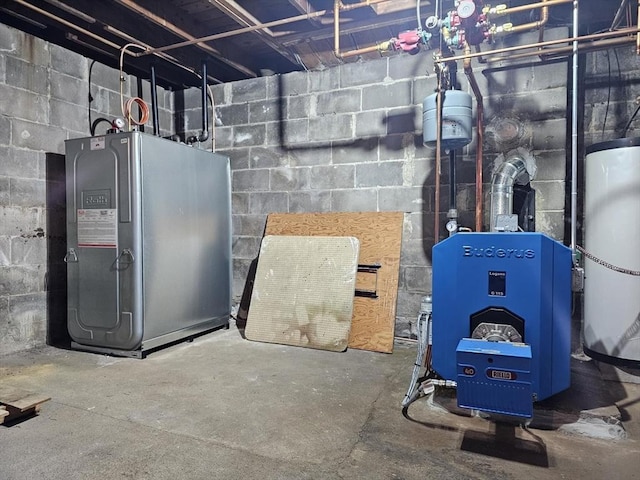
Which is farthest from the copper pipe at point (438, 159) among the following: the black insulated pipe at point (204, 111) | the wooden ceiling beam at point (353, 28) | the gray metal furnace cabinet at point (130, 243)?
the black insulated pipe at point (204, 111)

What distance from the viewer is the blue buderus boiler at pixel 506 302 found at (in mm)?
1778

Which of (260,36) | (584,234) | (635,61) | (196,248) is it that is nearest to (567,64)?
Result: (635,61)

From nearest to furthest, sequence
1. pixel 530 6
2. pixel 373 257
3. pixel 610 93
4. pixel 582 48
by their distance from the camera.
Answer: pixel 530 6, pixel 582 48, pixel 610 93, pixel 373 257

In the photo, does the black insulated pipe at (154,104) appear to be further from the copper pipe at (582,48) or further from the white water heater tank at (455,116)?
the copper pipe at (582,48)

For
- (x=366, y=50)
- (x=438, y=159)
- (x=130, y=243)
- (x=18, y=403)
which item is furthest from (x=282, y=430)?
(x=366, y=50)

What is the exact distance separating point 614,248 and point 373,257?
60.7 inches

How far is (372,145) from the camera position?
3.33m

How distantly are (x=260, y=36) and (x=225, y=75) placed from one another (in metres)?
1.04

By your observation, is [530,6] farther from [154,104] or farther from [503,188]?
[154,104]

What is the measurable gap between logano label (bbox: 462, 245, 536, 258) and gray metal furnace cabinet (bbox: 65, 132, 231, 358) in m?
2.04

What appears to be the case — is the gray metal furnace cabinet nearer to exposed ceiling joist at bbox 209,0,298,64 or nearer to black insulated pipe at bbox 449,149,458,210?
exposed ceiling joist at bbox 209,0,298,64

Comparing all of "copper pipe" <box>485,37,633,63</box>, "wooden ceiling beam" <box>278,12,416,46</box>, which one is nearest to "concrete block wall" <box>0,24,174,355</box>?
"wooden ceiling beam" <box>278,12,416,46</box>

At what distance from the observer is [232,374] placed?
8.12 feet

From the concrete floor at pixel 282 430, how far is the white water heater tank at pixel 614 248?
8.7 inches
